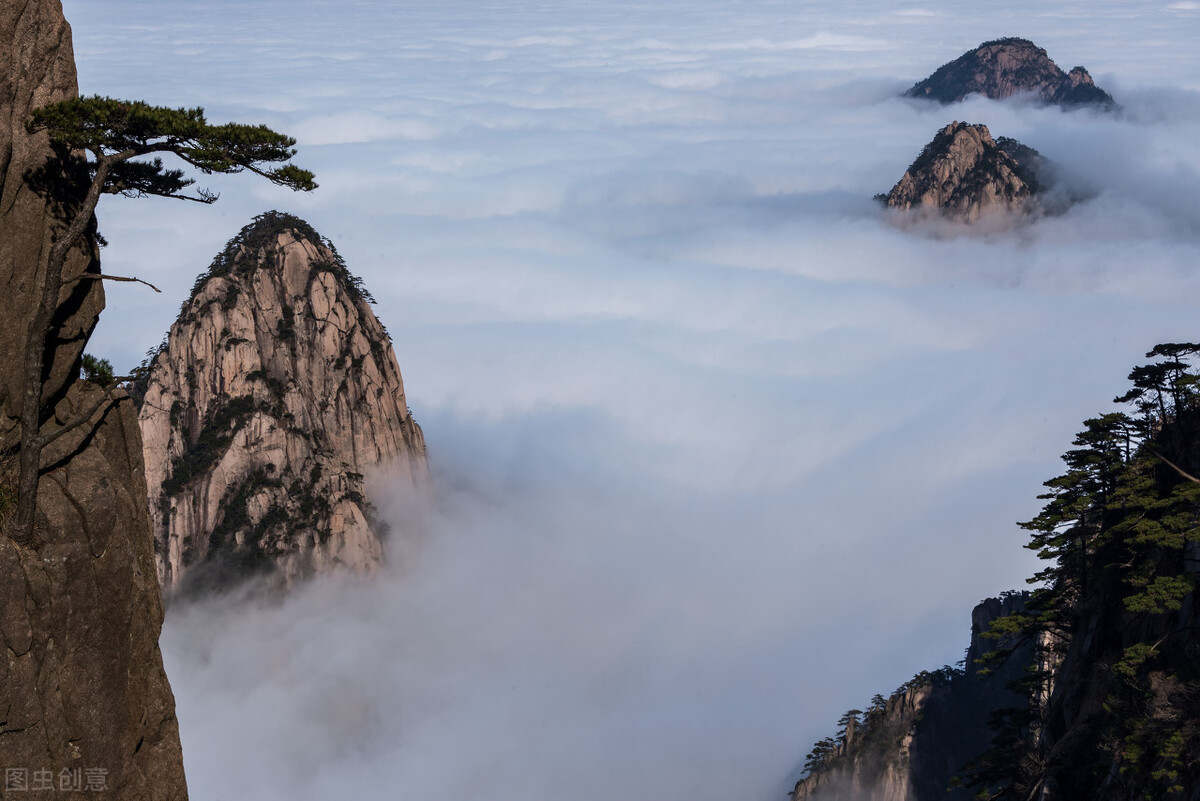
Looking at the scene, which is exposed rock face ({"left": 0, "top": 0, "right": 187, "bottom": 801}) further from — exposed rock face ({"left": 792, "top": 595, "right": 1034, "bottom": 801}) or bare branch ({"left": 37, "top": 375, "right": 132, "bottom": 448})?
exposed rock face ({"left": 792, "top": 595, "right": 1034, "bottom": 801})

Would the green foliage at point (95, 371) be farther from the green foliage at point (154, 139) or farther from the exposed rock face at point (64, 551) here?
the green foliage at point (154, 139)

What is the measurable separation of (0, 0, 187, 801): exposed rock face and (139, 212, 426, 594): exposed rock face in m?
103

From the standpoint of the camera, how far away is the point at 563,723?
565 feet

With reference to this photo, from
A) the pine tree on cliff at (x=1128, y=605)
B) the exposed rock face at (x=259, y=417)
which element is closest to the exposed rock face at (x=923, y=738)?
the pine tree on cliff at (x=1128, y=605)

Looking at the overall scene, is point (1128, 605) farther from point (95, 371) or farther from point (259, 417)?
point (259, 417)

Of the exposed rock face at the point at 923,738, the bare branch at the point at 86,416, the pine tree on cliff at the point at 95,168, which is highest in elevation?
the pine tree on cliff at the point at 95,168

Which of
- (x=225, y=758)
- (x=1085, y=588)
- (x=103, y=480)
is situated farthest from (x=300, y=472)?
(x=103, y=480)

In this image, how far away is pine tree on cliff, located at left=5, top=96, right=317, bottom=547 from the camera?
22438mm

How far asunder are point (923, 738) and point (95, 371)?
98.4 metres

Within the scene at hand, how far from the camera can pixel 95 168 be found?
82.3 ft

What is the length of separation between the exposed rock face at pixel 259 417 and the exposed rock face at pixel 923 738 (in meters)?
65.9

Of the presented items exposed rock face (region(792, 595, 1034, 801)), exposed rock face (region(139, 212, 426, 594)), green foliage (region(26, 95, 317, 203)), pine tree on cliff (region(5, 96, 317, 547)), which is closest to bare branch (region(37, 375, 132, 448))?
pine tree on cliff (region(5, 96, 317, 547))

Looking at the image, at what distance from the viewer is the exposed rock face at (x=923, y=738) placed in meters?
101

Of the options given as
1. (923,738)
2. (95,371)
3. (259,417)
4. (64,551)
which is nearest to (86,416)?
(95,371)
